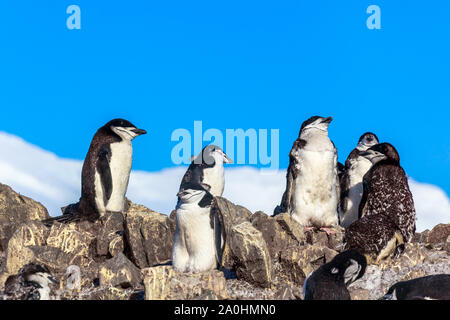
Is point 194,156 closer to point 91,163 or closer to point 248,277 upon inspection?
point 91,163

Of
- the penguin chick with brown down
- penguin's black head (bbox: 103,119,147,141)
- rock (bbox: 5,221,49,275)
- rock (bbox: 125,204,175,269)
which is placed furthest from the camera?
penguin's black head (bbox: 103,119,147,141)

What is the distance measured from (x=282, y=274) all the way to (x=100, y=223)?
4242 millimetres

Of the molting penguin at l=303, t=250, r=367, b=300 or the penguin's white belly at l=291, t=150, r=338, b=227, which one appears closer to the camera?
the molting penguin at l=303, t=250, r=367, b=300

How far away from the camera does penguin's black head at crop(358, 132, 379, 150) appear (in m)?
12.2

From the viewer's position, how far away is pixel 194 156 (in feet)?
47.9

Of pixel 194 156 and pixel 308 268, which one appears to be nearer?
pixel 308 268

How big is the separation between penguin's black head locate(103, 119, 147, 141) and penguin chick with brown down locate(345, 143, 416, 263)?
14.8ft

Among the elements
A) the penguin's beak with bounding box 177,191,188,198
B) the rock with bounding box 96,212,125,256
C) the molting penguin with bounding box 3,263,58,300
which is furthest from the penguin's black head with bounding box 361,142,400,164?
the molting penguin with bounding box 3,263,58,300

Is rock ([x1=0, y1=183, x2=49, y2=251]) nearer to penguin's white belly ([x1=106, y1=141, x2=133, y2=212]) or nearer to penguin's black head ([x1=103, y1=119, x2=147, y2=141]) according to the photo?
penguin's white belly ([x1=106, y1=141, x2=133, y2=212])

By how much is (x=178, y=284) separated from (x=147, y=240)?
212cm

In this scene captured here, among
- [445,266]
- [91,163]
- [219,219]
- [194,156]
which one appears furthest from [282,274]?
[194,156]
